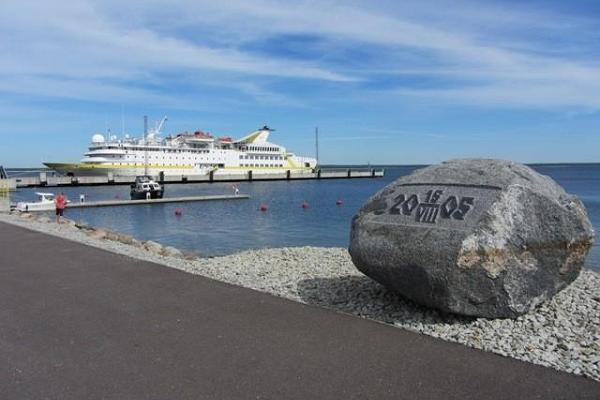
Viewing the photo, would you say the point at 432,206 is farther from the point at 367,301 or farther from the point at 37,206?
the point at 37,206

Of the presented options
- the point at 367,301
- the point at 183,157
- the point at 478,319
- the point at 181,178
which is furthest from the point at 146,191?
the point at 478,319

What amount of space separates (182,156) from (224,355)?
3175 inches

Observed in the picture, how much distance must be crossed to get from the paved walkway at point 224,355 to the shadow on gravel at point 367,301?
695mm

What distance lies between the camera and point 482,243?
546 centimetres

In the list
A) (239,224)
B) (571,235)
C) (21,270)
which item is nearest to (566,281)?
(571,235)

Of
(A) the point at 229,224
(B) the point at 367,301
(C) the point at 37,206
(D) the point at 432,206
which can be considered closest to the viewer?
(D) the point at 432,206

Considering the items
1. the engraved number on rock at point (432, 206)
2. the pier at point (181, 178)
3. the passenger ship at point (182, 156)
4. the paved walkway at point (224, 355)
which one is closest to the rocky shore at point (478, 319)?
the paved walkway at point (224, 355)

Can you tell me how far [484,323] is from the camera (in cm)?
571

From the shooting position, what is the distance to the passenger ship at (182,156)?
76500mm

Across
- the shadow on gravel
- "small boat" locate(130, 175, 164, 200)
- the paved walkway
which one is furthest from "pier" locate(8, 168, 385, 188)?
the paved walkway

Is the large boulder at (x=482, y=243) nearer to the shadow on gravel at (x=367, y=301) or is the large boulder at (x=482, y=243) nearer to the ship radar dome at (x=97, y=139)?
the shadow on gravel at (x=367, y=301)

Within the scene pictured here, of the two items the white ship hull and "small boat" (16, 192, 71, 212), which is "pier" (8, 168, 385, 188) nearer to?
the white ship hull

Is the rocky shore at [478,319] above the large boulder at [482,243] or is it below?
below

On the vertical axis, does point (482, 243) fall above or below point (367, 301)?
above
